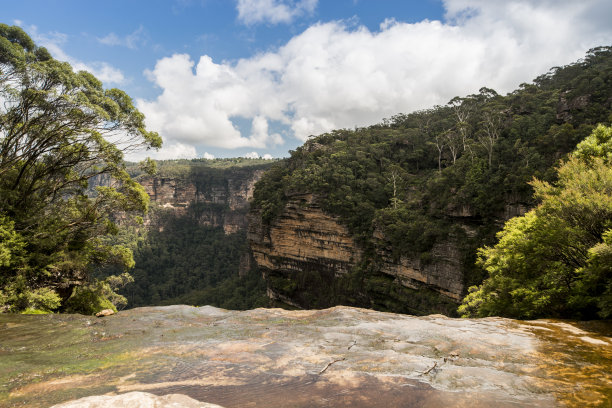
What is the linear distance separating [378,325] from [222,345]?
3624mm

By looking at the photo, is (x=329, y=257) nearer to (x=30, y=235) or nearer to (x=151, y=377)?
(x=30, y=235)

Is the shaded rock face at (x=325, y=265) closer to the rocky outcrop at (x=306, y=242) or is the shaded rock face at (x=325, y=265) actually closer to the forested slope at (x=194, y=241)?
the rocky outcrop at (x=306, y=242)

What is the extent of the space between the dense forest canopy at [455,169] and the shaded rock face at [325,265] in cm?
115

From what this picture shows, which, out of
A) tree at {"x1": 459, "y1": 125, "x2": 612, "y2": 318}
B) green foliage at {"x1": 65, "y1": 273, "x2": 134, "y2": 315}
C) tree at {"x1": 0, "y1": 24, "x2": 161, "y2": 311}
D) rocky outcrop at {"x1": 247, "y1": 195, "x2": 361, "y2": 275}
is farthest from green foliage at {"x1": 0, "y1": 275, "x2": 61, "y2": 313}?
rocky outcrop at {"x1": 247, "y1": 195, "x2": 361, "y2": 275}

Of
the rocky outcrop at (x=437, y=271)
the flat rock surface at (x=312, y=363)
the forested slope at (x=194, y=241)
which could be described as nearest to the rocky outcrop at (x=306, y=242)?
the rocky outcrop at (x=437, y=271)

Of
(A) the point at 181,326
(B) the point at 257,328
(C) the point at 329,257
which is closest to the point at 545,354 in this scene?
(B) the point at 257,328

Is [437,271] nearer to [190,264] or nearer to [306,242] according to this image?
[306,242]

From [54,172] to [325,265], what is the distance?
29862 millimetres

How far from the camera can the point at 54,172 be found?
13500 millimetres

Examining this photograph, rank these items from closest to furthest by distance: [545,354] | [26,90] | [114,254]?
[545,354] → [26,90] → [114,254]

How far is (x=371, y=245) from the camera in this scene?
1363 inches

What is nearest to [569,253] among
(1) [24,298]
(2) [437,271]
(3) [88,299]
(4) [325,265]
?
(1) [24,298]

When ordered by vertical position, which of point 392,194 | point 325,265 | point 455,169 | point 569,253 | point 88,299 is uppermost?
point 455,169

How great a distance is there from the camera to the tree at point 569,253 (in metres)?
7.73
